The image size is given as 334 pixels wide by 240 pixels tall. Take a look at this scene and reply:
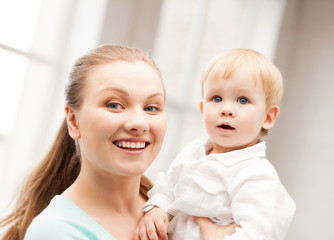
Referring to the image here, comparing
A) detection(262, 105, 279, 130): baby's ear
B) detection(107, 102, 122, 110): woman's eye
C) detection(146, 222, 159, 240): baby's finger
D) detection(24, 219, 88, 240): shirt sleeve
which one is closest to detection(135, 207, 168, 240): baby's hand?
detection(146, 222, 159, 240): baby's finger

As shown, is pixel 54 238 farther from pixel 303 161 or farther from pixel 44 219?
pixel 303 161

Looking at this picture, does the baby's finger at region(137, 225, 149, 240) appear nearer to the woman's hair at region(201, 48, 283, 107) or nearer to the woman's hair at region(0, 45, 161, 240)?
the woman's hair at region(0, 45, 161, 240)

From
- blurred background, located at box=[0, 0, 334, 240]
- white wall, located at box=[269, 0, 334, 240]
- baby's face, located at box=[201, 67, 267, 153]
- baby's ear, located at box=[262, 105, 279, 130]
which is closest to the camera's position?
baby's face, located at box=[201, 67, 267, 153]

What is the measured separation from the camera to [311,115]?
415cm

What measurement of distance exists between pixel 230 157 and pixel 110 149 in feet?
1.20

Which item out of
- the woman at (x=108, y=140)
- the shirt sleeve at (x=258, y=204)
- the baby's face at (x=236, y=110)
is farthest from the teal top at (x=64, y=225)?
the baby's face at (x=236, y=110)

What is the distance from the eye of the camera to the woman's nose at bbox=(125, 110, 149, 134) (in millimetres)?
1084

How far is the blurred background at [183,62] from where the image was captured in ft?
7.48

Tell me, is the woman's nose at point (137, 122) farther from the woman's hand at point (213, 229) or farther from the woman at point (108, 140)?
the woman's hand at point (213, 229)

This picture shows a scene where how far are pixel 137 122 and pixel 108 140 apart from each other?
0.29 feet

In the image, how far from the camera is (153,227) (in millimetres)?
1161

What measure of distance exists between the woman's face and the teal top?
132mm

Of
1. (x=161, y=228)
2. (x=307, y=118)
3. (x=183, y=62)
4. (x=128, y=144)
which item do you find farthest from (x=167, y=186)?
(x=307, y=118)

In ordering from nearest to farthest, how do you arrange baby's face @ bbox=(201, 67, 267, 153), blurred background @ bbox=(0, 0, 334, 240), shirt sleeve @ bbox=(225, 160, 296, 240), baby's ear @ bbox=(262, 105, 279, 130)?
shirt sleeve @ bbox=(225, 160, 296, 240)
baby's face @ bbox=(201, 67, 267, 153)
baby's ear @ bbox=(262, 105, 279, 130)
blurred background @ bbox=(0, 0, 334, 240)
